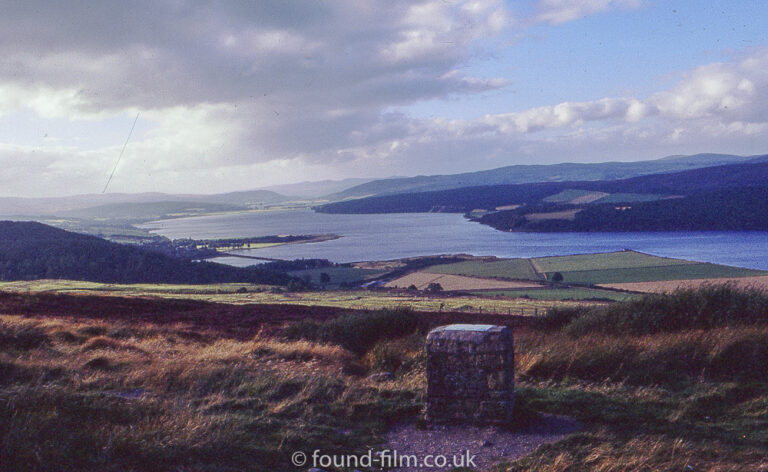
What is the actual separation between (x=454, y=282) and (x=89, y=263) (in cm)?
4234

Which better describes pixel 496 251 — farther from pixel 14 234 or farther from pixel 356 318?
pixel 356 318

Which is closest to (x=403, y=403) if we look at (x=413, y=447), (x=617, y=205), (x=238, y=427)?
(x=413, y=447)

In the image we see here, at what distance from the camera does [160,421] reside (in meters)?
6.27

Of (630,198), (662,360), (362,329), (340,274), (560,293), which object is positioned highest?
(630,198)

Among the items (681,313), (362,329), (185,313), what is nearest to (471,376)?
(362,329)

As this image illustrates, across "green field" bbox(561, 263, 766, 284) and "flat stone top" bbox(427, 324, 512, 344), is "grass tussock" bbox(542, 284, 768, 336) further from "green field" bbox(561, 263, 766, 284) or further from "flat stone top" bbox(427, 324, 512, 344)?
"green field" bbox(561, 263, 766, 284)

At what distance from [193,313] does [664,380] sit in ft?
57.6

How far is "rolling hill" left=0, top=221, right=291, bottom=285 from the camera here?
60625 mm

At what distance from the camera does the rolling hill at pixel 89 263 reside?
60.6 metres

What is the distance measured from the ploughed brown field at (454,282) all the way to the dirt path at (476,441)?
51.6 metres

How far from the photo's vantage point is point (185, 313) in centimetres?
2192

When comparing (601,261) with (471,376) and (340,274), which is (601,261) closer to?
(340,274)

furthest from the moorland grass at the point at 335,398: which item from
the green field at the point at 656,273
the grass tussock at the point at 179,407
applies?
the green field at the point at 656,273

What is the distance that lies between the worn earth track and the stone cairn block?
8.48m
